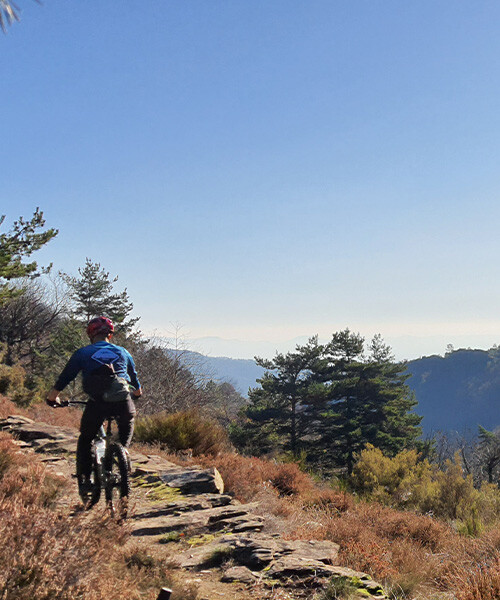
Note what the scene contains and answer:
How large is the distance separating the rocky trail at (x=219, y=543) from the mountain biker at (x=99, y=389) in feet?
2.54

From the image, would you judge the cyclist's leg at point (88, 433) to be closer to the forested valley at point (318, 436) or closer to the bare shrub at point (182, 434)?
the forested valley at point (318, 436)

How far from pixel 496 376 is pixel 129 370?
210m

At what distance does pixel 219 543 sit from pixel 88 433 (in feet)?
5.58

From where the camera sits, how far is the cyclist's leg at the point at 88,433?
14.4 ft

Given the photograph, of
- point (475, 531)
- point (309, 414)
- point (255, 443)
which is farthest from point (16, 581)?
point (309, 414)

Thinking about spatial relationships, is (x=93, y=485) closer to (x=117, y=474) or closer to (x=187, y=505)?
(x=117, y=474)

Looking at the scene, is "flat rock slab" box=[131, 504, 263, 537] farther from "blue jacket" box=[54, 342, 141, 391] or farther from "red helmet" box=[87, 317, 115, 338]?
"red helmet" box=[87, 317, 115, 338]

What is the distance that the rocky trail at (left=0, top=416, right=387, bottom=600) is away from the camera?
11.1 ft

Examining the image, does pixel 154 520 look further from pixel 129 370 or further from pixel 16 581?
pixel 16 581

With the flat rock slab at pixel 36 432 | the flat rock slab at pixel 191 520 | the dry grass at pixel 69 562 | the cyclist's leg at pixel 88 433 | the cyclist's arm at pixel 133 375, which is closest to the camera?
the dry grass at pixel 69 562

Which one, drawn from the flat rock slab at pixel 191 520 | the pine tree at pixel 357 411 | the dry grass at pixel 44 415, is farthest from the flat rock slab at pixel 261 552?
the pine tree at pixel 357 411

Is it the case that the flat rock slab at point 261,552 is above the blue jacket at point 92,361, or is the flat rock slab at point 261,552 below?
below

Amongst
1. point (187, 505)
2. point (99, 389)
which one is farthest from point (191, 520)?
point (99, 389)

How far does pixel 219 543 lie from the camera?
13.9ft
